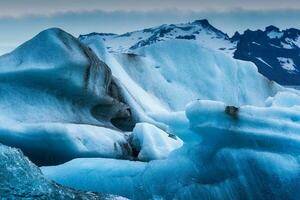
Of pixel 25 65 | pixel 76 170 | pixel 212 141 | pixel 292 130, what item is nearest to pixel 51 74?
pixel 25 65

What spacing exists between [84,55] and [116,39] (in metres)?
41.1

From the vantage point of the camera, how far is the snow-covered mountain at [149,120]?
24.4 ft

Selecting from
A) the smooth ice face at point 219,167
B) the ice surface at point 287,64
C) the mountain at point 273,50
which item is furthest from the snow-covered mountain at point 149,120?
the ice surface at point 287,64

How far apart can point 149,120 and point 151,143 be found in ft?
6.26

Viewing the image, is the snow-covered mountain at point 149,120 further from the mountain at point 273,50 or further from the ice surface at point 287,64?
A: the ice surface at point 287,64

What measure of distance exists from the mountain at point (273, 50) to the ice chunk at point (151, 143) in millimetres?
67091

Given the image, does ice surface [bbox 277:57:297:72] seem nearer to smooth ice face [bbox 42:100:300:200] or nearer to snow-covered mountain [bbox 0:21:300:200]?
snow-covered mountain [bbox 0:21:300:200]

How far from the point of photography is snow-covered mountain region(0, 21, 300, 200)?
24.4ft

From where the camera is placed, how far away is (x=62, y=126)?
30.3 feet

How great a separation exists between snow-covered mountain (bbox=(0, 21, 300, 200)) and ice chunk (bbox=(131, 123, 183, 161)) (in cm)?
2

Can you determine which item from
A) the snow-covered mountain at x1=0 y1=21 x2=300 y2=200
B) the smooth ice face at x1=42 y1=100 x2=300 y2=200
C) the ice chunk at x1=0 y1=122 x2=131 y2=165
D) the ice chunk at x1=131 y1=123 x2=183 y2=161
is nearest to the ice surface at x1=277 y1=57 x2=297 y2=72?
the snow-covered mountain at x1=0 y1=21 x2=300 y2=200

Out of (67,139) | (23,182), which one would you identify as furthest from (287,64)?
(23,182)

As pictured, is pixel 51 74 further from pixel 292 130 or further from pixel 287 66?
pixel 287 66

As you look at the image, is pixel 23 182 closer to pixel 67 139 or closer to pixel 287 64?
pixel 67 139
